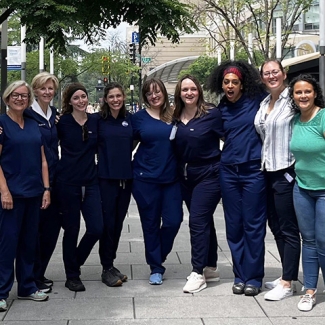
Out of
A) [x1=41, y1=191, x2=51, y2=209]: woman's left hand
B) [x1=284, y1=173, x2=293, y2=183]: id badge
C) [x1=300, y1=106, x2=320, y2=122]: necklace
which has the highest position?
[x1=300, y1=106, x2=320, y2=122]: necklace

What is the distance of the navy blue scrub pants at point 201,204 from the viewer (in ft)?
20.0

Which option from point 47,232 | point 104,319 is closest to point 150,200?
point 47,232

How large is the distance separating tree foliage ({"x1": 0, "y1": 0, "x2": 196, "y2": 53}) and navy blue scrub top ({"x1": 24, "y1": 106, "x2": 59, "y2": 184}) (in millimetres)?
642

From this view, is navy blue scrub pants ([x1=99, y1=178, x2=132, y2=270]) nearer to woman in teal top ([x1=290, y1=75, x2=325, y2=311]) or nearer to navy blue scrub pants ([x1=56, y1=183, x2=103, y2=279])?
navy blue scrub pants ([x1=56, y1=183, x2=103, y2=279])

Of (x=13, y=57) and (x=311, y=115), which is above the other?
(x=13, y=57)

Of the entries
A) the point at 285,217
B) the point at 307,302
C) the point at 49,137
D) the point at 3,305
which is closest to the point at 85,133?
the point at 49,137

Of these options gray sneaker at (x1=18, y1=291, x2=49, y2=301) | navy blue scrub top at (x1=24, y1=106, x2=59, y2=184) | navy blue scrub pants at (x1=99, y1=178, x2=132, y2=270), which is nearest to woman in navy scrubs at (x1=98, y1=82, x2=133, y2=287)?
navy blue scrub pants at (x1=99, y1=178, x2=132, y2=270)

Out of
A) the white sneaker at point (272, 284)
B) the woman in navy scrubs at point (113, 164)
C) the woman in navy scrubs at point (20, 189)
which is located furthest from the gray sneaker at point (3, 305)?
the white sneaker at point (272, 284)

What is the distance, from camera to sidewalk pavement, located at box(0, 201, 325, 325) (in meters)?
5.18

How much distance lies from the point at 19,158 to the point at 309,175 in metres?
2.41

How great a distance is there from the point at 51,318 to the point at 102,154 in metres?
1.64

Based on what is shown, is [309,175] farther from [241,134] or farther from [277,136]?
[241,134]

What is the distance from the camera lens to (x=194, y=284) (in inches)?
237

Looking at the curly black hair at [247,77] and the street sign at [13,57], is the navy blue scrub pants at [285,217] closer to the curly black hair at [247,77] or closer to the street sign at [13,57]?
the curly black hair at [247,77]
